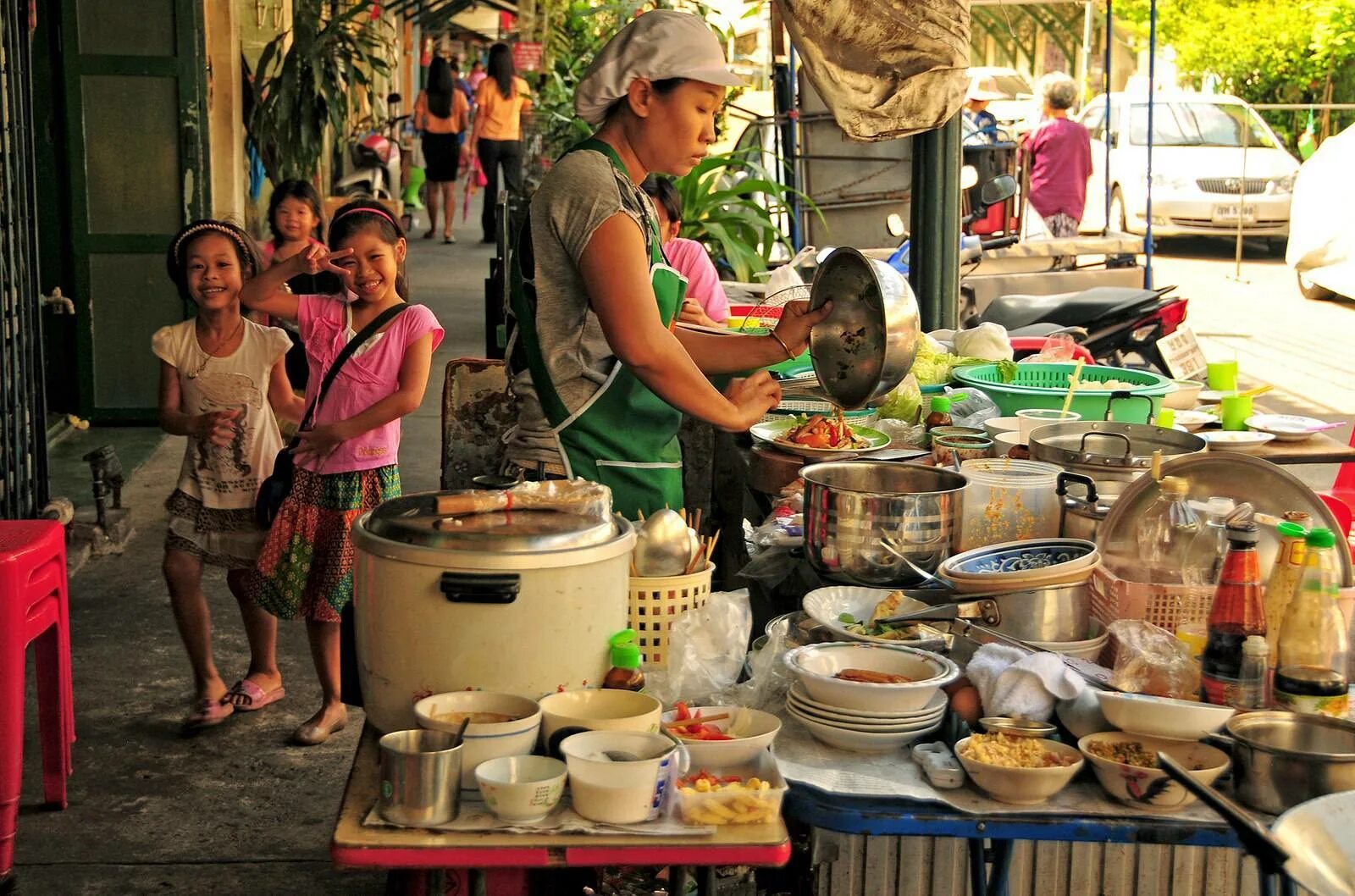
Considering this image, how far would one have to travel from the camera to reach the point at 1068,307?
7676mm

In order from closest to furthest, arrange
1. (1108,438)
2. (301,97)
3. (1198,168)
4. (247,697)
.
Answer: (1108,438), (247,697), (301,97), (1198,168)

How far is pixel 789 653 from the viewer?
243cm

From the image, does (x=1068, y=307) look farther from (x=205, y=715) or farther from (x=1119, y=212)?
(x=1119, y=212)

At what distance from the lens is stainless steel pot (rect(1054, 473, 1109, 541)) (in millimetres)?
2973

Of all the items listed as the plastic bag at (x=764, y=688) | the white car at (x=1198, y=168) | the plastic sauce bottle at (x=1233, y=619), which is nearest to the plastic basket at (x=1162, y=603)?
Result: the plastic sauce bottle at (x=1233, y=619)

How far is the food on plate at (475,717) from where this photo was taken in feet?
6.93

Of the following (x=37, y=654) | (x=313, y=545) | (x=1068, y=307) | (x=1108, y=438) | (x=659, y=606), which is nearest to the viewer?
(x=659, y=606)

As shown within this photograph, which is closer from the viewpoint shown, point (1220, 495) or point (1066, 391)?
point (1220, 495)

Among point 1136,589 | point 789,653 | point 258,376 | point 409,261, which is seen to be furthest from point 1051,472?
point 409,261

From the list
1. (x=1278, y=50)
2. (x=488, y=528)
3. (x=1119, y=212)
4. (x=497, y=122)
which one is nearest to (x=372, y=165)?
(x=497, y=122)

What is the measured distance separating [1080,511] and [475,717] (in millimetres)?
1460

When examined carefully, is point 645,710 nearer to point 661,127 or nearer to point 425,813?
point 425,813

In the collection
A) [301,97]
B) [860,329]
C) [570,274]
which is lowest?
[860,329]

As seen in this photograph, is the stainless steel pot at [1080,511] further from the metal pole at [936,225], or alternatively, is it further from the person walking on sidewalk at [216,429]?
the metal pole at [936,225]
